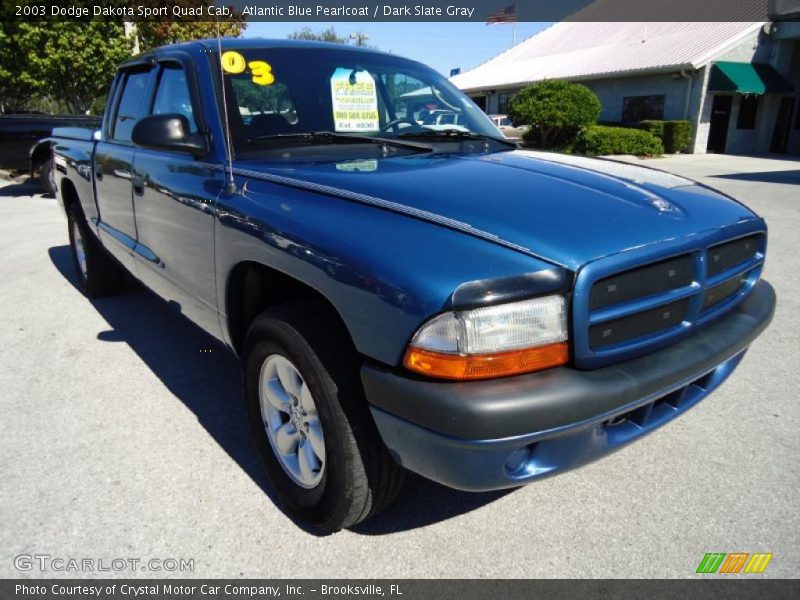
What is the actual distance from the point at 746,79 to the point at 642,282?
23.2 metres

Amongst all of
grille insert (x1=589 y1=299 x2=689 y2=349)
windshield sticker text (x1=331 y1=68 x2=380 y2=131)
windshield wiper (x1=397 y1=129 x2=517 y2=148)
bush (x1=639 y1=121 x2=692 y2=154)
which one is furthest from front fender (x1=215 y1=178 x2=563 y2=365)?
bush (x1=639 y1=121 x2=692 y2=154)

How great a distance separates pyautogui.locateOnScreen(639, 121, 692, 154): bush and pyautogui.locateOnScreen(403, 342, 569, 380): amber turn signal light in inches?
858

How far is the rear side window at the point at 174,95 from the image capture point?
2927 millimetres

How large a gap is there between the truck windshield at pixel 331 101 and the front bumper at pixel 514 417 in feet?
4.79

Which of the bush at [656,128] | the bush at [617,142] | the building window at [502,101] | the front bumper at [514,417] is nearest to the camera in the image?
the front bumper at [514,417]

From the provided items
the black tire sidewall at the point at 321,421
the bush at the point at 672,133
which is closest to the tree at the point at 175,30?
the bush at the point at 672,133

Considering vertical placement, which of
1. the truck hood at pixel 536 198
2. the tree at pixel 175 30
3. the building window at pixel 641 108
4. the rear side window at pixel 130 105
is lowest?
the truck hood at pixel 536 198

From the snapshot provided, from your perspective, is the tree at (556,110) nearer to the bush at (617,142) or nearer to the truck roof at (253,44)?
the bush at (617,142)

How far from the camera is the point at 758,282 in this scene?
266 centimetres

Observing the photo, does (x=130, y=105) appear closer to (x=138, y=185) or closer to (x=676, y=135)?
(x=138, y=185)

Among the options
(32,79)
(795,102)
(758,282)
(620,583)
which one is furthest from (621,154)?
(32,79)

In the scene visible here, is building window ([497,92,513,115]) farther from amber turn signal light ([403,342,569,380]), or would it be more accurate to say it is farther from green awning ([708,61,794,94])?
amber turn signal light ([403,342,569,380])

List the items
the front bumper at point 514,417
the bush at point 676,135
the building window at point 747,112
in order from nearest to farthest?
1. the front bumper at point 514,417
2. the bush at point 676,135
3. the building window at point 747,112

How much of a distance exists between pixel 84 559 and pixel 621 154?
66.4ft
